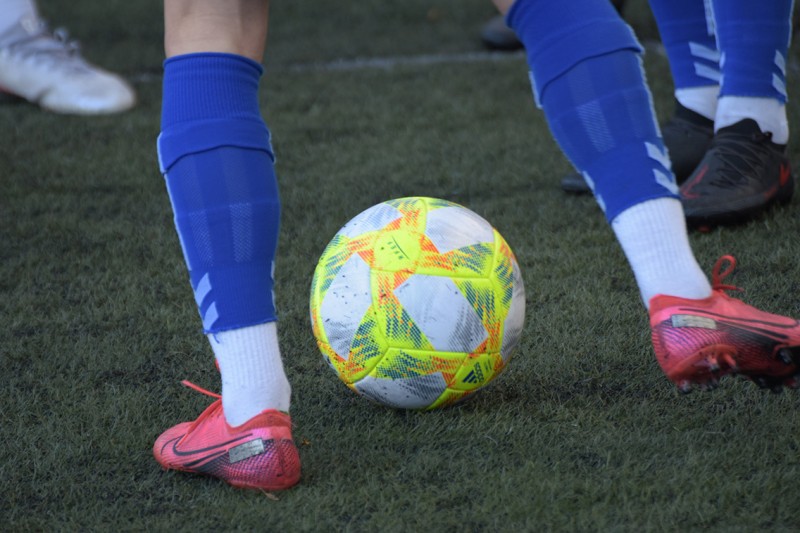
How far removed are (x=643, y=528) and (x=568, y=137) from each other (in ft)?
1.88

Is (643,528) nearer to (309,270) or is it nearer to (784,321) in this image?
(784,321)

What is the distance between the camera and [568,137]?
1556 mm

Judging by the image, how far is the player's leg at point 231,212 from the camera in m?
1.54

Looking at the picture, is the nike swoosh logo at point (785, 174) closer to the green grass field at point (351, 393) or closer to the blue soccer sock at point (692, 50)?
the green grass field at point (351, 393)

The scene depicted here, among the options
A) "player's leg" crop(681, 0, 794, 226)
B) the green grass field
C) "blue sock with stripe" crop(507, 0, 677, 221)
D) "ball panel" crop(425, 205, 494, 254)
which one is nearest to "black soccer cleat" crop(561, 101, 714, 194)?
"player's leg" crop(681, 0, 794, 226)

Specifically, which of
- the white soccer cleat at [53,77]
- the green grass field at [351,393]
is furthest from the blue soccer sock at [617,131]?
the white soccer cleat at [53,77]

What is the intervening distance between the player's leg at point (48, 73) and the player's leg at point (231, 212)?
2.82 m

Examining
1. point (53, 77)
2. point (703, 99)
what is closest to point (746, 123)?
point (703, 99)

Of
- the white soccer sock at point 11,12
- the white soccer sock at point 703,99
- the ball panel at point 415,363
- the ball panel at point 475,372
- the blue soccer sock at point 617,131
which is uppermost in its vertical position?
the blue soccer sock at point 617,131

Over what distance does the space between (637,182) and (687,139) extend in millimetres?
1598

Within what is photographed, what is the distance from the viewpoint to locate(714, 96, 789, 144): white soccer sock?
8.98 ft

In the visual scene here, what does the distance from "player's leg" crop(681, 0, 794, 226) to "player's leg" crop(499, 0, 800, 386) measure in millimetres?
1174

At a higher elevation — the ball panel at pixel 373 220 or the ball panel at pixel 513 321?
the ball panel at pixel 373 220

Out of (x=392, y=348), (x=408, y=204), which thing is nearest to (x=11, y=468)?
(x=392, y=348)
